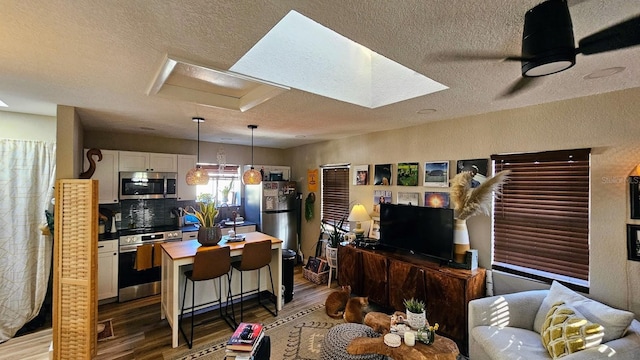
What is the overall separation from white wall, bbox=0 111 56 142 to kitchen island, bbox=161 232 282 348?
2.07 m

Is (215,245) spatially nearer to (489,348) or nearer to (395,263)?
(395,263)

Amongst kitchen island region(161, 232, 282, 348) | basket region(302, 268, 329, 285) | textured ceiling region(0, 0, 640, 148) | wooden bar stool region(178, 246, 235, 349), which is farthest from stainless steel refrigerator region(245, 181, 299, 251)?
textured ceiling region(0, 0, 640, 148)

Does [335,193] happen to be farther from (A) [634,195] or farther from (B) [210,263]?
(A) [634,195]

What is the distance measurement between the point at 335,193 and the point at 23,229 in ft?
13.8

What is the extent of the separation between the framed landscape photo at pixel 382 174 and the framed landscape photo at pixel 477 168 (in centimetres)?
104

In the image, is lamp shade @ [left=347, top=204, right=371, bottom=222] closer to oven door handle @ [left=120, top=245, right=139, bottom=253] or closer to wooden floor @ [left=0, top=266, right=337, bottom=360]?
wooden floor @ [left=0, top=266, right=337, bottom=360]

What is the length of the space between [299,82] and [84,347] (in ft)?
10.4

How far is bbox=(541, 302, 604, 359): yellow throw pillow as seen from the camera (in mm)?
1801

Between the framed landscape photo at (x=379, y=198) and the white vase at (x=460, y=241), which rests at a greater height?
the framed landscape photo at (x=379, y=198)

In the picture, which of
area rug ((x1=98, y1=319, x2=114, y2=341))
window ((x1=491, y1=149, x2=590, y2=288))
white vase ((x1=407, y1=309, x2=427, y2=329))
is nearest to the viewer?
white vase ((x1=407, y1=309, x2=427, y2=329))

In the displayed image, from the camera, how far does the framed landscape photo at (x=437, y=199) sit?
130 inches

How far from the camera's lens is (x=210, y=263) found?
9.50ft

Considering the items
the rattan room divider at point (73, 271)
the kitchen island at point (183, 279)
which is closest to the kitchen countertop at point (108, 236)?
the kitchen island at point (183, 279)

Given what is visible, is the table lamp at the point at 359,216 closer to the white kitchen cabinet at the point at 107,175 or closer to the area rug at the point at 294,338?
the area rug at the point at 294,338
